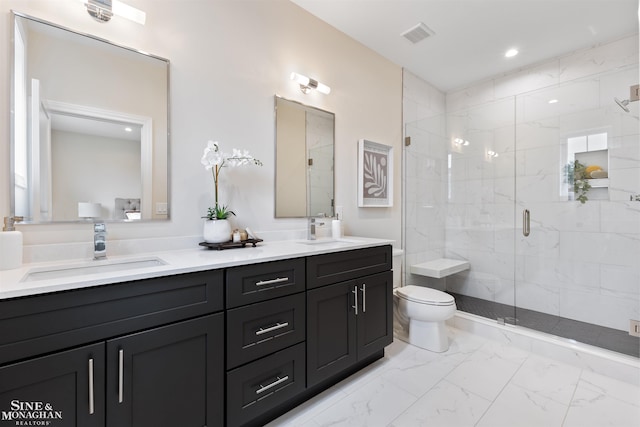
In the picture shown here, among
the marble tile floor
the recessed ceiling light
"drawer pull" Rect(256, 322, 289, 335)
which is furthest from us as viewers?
the recessed ceiling light

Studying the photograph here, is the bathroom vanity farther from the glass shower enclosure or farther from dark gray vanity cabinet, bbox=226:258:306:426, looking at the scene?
the glass shower enclosure

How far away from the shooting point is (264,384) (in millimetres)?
1356

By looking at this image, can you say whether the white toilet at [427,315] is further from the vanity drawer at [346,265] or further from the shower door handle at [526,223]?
the shower door handle at [526,223]

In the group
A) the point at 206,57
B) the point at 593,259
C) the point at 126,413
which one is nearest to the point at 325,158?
the point at 206,57

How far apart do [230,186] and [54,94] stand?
89 cm

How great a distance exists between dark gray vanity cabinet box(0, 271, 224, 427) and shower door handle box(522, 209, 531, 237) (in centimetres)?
294

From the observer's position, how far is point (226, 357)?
1.23 metres

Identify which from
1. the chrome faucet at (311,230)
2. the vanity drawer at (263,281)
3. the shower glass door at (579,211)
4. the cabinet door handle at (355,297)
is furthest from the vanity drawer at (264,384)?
the shower glass door at (579,211)

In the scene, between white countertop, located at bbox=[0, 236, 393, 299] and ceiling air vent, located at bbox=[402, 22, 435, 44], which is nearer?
white countertop, located at bbox=[0, 236, 393, 299]

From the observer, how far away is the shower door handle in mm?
2812

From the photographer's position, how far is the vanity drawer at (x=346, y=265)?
1.58m

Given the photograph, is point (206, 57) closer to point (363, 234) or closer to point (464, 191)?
point (363, 234)

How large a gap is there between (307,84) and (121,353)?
1.92 m

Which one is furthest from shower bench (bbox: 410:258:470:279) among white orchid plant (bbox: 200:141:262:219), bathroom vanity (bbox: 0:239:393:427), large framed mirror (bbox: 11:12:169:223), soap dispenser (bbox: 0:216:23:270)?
soap dispenser (bbox: 0:216:23:270)
